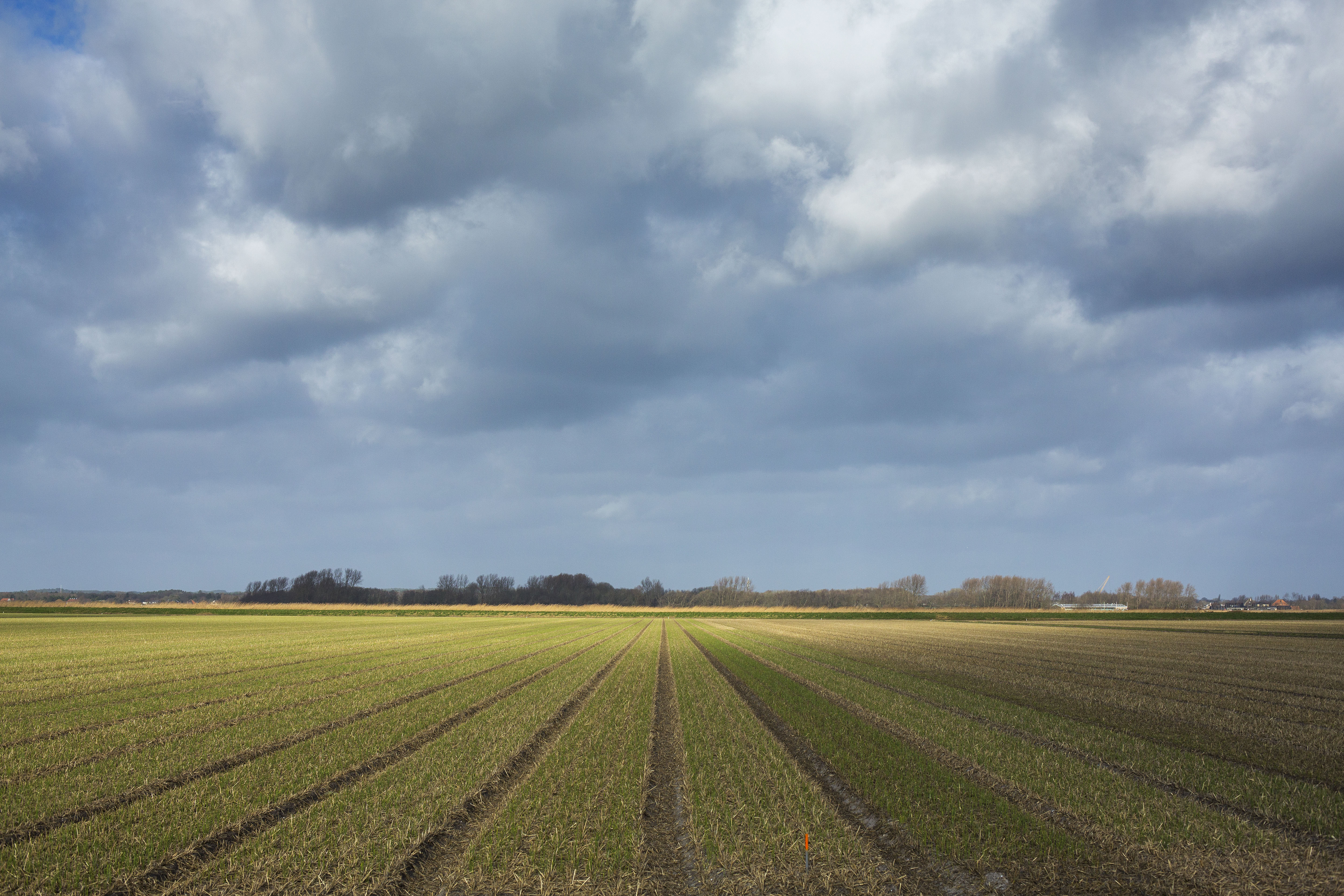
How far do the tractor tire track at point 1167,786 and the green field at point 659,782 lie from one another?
70mm

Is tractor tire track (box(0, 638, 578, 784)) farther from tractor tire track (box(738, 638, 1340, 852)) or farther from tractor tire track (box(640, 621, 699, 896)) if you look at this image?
tractor tire track (box(738, 638, 1340, 852))

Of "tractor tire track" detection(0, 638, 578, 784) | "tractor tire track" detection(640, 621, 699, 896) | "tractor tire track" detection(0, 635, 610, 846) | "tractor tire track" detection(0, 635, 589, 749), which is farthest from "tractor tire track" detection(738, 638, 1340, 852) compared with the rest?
"tractor tire track" detection(0, 635, 589, 749)

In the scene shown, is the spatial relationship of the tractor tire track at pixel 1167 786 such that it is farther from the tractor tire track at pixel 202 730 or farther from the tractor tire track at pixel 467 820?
the tractor tire track at pixel 202 730

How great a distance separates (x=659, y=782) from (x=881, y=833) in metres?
3.84

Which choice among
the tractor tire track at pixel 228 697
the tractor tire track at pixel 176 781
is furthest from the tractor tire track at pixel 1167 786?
the tractor tire track at pixel 228 697

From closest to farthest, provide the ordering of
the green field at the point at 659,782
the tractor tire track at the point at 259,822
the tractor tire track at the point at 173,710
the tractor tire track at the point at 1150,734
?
the tractor tire track at the point at 259,822, the green field at the point at 659,782, the tractor tire track at the point at 1150,734, the tractor tire track at the point at 173,710

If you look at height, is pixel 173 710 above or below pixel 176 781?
below

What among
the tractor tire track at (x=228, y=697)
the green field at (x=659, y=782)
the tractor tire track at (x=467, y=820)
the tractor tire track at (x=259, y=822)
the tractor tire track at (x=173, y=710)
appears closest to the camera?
the tractor tire track at (x=259, y=822)

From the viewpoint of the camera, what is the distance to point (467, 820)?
29.7 ft

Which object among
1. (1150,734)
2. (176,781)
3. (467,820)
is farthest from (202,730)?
(1150,734)

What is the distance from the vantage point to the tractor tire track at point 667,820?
7.46 m

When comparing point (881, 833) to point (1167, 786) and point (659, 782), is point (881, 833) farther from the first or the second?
point (1167, 786)

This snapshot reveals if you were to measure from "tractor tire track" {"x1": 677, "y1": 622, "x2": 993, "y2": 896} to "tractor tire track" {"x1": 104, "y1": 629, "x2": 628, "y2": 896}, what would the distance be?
776cm

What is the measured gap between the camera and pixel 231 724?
1490 cm
